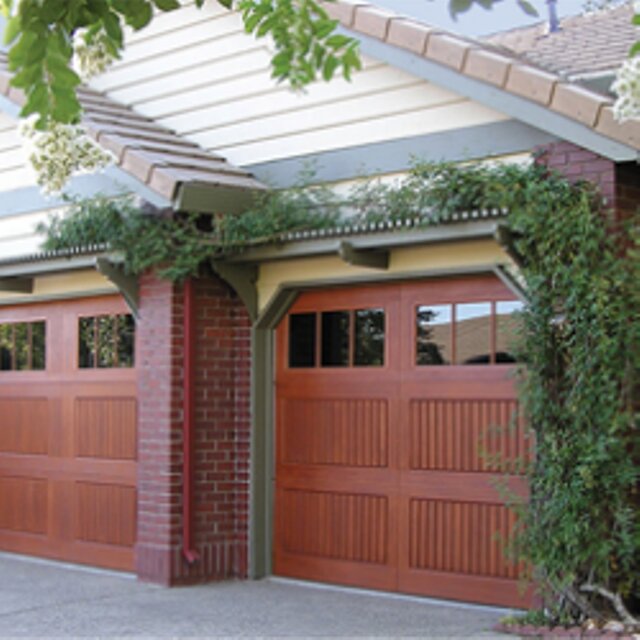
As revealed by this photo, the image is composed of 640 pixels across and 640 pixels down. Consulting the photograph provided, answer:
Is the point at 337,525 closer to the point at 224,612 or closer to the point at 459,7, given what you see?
the point at 224,612

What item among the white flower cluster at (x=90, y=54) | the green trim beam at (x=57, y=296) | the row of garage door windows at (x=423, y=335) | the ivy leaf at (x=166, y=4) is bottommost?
the row of garage door windows at (x=423, y=335)

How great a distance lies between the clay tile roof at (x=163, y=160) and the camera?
9.05 meters

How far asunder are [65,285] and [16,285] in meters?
0.57

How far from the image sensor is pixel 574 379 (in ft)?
24.9

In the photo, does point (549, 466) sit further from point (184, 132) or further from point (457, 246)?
point (184, 132)

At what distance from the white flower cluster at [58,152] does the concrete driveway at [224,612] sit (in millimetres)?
4067

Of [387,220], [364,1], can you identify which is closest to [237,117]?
[364,1]

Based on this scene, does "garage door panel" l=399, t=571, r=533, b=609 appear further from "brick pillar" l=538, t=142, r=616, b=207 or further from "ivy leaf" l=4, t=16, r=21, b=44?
"ivy leaf" l=4, t=16, r=21, b=44

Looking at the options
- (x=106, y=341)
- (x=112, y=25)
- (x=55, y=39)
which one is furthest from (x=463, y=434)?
(x=55, y=39)

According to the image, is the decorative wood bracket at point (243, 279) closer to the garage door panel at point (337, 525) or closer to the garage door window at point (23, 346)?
the garage door panel at point (337, 525)

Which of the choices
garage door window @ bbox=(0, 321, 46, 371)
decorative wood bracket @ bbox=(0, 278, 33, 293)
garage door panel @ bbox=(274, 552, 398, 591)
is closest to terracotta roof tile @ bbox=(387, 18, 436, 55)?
garage door panel @ bbox=(274, 552, 398, 591)

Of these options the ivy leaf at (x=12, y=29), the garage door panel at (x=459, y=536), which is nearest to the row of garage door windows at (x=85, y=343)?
the garage door panel at (x=459, y=536)

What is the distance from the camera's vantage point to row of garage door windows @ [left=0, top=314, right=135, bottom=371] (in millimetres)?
10656

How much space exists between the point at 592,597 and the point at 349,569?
227cm
